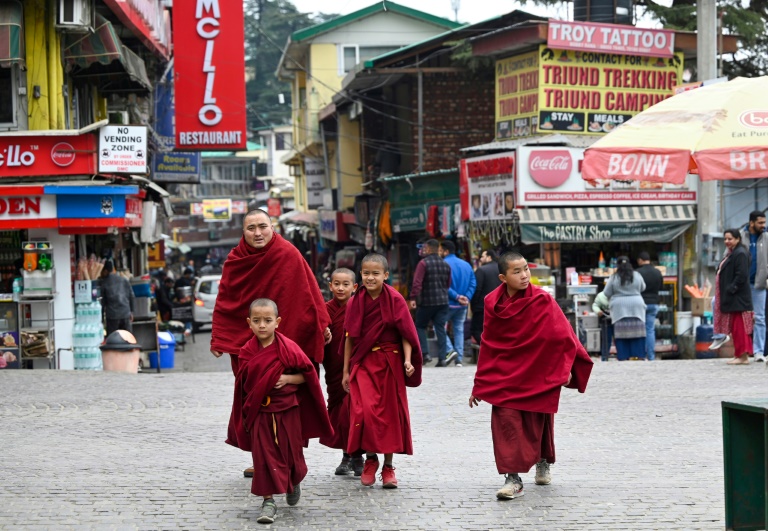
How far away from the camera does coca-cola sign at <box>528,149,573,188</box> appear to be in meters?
20.8

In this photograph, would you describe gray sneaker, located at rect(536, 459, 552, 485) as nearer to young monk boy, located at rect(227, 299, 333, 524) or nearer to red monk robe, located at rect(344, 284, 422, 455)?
red monk robe, located at rect(344, 284, 422, 455)

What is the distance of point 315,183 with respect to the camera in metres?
42.1

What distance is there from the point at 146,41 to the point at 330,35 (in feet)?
57.8

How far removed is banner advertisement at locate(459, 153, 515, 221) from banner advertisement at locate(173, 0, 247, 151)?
14.3ft

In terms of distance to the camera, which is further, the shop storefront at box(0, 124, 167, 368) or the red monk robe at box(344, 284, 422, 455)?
the shop storefront at box(0, 124, 167, 368)

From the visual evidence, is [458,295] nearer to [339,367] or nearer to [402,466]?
[402,466]

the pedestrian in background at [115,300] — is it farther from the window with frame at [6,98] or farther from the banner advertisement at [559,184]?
the banner advertisement at [559,184]

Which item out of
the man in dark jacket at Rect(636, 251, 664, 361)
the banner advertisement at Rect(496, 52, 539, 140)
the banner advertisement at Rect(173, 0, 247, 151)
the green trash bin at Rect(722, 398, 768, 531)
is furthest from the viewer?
the banner advertisement at Rect(496, 52, 539, 140)

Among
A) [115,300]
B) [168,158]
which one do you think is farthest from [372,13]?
[115,300]

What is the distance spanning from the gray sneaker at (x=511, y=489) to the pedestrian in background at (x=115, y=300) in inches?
517

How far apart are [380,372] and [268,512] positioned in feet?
4.73

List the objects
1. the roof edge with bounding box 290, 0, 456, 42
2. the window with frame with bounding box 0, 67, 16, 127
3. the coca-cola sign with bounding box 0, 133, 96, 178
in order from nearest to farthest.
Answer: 1. the coca-cola sign with bounding box 0, 133, 96, 178
2. the window with frame with bounding box 0, 67, 16, 127
3. the roof edge with bounding box 290, 0, 456, 42

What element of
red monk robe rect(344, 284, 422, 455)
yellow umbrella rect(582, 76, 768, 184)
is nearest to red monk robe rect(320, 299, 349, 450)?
red monk robe rect(344, 284, 422, 455)

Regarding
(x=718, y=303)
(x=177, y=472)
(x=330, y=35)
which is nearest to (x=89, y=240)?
(x=718, y=303)
